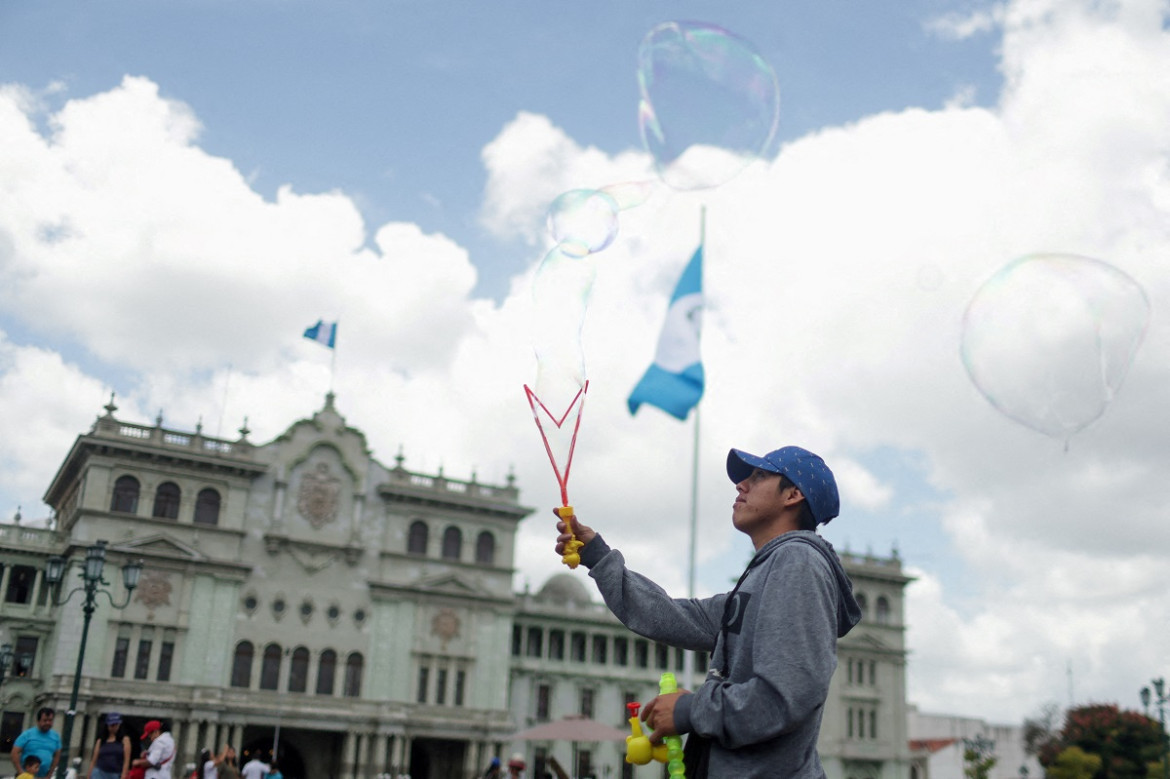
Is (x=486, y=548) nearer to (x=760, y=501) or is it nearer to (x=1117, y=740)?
(x=1117, y=740)

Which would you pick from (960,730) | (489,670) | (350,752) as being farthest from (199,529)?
(960,730)

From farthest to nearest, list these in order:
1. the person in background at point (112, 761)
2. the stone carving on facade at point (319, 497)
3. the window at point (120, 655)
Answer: the stone carving on facade at point (319, 497), the window at point (120, 655), the person in background at point (112, 761)

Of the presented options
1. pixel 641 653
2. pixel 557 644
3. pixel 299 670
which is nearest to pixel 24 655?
pixel 299 670

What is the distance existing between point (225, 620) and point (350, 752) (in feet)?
21.1

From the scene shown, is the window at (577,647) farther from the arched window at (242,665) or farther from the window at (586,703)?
the arched window at (242,665)

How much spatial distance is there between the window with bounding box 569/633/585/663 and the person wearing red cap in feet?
120

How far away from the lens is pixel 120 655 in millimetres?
36438

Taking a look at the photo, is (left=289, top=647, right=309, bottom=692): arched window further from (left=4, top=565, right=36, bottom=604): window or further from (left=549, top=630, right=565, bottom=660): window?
(left=549, top=630, right=565, bottom=660): window

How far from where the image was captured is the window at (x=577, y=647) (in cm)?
4807

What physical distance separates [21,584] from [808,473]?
41.7 meters

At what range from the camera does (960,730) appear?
215 feet

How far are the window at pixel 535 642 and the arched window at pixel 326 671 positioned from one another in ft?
32.7

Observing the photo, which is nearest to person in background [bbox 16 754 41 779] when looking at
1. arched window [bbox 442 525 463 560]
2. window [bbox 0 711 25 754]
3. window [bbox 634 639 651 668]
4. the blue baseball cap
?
the blue baseball cap

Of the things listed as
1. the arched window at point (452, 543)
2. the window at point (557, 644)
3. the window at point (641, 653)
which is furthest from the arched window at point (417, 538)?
the window at point (641, 653)
